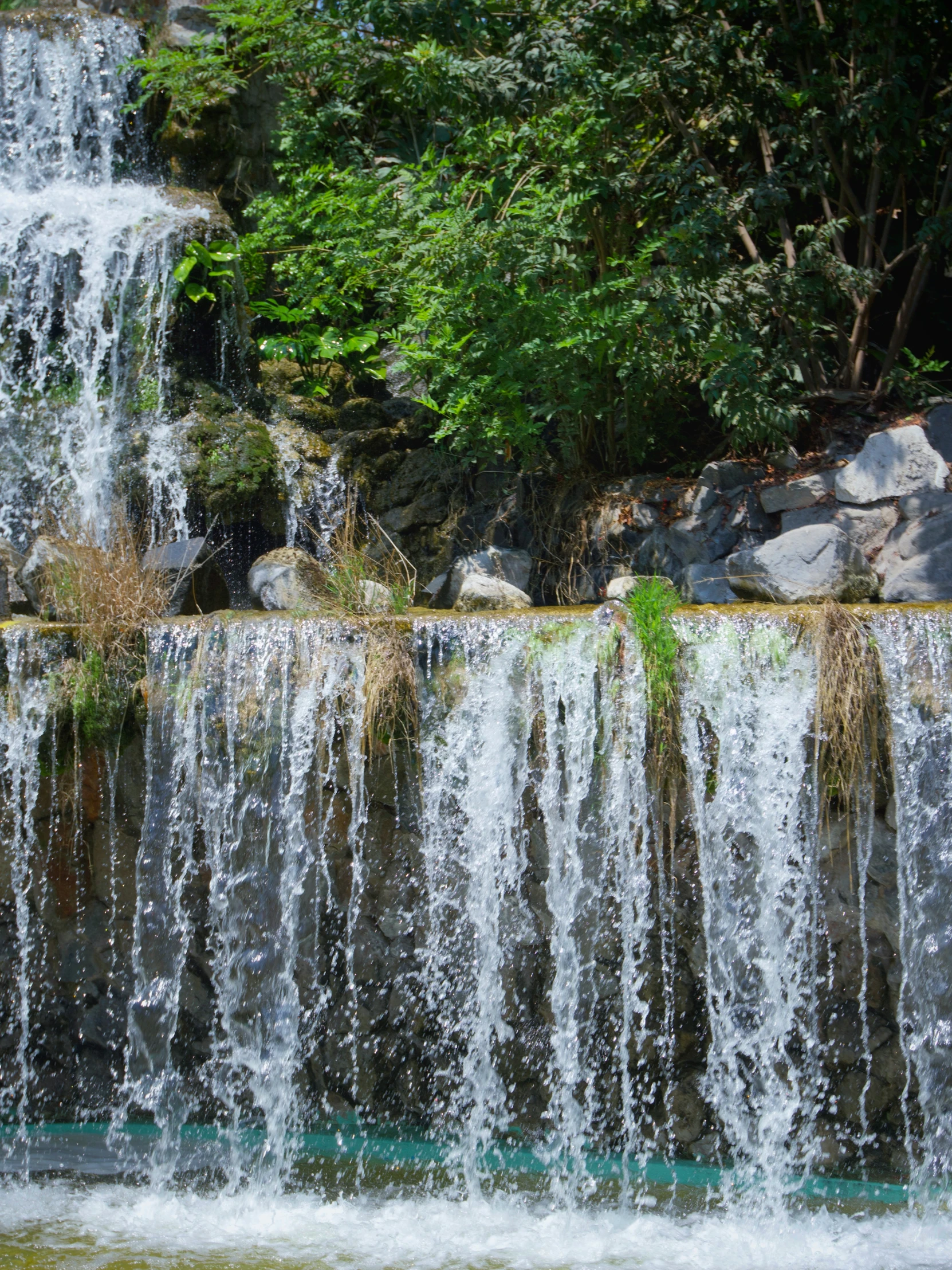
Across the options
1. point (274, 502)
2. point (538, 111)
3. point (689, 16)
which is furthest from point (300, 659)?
point (689, 16)

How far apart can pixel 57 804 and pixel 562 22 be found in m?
4.46

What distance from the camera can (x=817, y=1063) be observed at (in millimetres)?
3691

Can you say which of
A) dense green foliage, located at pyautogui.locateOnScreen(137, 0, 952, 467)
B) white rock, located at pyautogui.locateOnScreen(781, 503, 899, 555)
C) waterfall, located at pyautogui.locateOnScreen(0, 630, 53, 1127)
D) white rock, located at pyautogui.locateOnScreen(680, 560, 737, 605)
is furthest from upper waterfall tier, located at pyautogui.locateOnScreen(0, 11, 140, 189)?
white rock, located at pyautogui.locateOnScreen(781, 503, 899, 555)

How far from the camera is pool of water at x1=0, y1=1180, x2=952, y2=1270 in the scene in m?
3.08

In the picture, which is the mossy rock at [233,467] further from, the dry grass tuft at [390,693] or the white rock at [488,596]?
the dry grass tuft at [390,693]

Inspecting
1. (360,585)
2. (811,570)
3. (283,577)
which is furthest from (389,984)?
(811,570)

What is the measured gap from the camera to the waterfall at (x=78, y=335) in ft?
20.9

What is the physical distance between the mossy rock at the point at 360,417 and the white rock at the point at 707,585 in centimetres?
261

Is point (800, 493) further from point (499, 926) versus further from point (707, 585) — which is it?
point (499, 926)

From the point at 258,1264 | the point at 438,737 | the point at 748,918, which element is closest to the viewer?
the point at 258,1264

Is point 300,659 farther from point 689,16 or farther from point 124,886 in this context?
point 689,16

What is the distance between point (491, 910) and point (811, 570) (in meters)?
2.00

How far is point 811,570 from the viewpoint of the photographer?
15.2ft

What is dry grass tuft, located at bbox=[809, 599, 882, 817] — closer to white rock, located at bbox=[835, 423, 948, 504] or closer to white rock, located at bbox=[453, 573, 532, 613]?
white rock, located at bbox=[453, 573, 532, 613]
